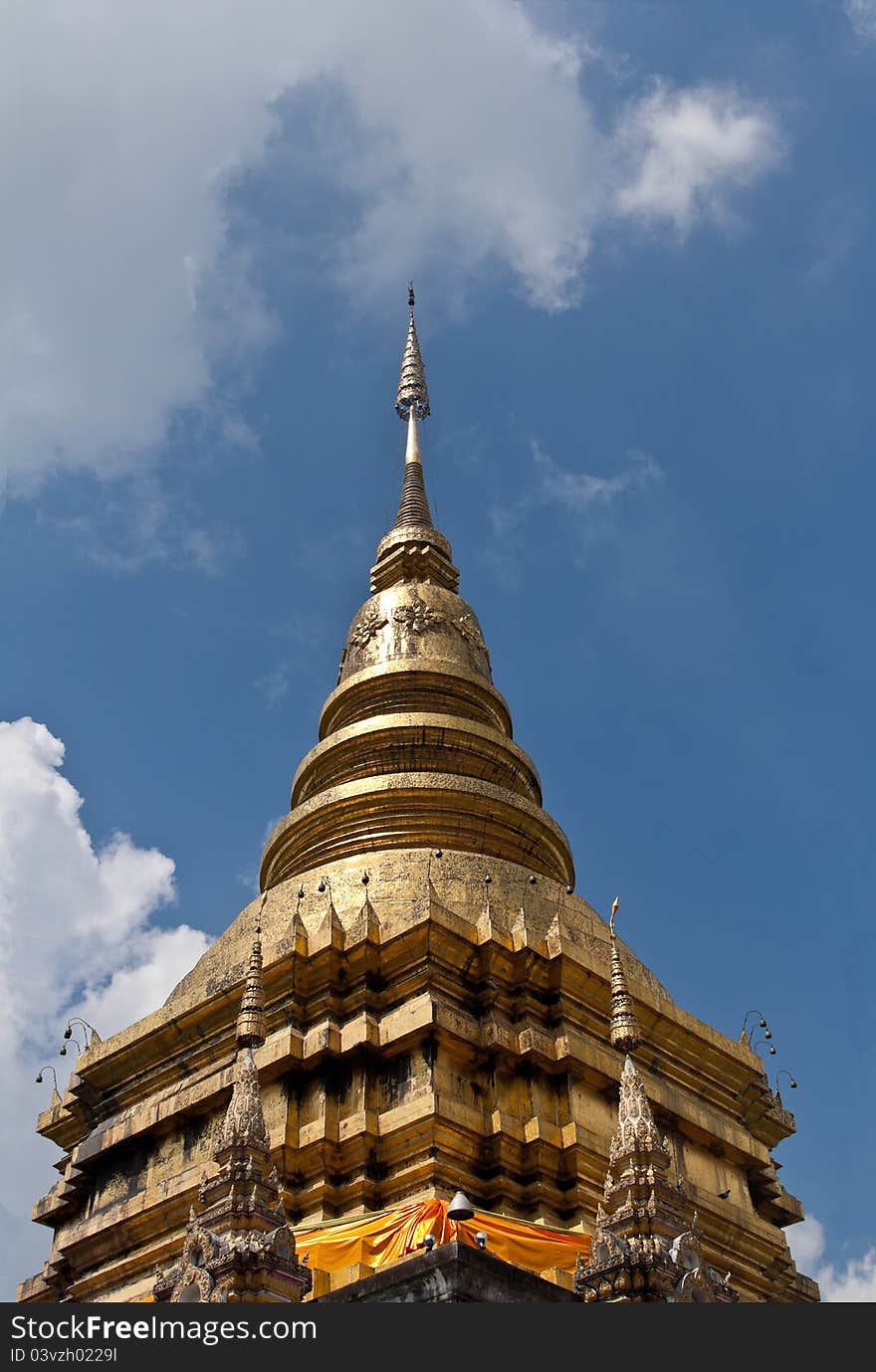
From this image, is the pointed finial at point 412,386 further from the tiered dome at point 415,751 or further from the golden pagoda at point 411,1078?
the golden pagoda at point 411,1078

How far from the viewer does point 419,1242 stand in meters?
15.3

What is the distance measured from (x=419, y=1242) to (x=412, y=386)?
91.8ft

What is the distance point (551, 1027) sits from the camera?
20.6 m

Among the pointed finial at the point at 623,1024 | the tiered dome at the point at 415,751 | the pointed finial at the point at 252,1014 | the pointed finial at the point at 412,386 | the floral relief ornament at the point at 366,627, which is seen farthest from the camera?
the pointed finial at the point at 412,386

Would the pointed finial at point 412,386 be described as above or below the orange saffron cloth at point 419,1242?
above

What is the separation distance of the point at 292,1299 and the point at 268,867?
14280 mm

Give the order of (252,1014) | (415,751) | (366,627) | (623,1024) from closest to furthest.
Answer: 1. (623,1024)
2. (252,1014)
3. (415,751)
4. (366,627)

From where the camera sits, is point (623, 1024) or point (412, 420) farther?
point (412, 420)

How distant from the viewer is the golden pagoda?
51.8ft

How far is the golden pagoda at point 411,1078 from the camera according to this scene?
15.8 metres

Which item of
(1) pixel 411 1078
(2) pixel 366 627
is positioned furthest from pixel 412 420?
(1) pixel 411 1078

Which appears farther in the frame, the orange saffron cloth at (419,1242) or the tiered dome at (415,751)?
the tiered dome at (415,751)

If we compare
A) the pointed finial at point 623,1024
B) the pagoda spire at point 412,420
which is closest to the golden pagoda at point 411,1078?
the pointed finial at point 623,1024

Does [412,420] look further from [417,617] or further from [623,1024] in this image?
[623,1024]
